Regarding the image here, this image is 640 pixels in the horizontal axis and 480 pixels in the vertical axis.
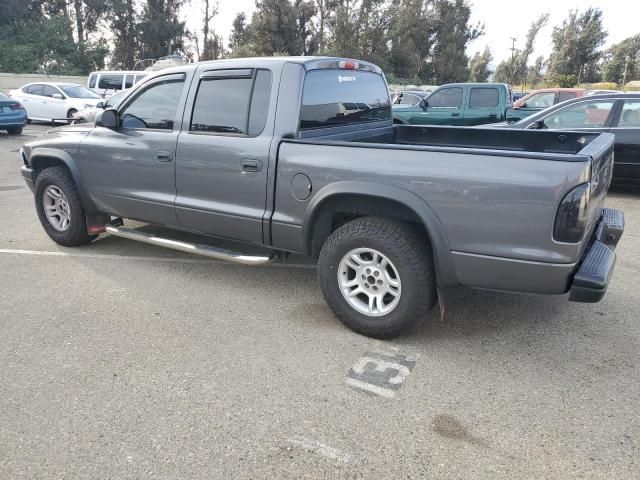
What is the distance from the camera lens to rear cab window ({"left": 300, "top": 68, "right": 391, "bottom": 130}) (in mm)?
3832

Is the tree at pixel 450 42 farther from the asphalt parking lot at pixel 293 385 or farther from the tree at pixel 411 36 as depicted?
the asphalt parking lot at pixel 293 385

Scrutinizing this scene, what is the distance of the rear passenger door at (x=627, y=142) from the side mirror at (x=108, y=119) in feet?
22.5

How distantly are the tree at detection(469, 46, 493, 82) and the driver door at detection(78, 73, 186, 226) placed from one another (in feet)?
211

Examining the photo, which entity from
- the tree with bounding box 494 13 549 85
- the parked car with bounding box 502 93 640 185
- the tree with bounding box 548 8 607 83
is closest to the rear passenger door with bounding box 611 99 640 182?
the parked car with bounding box 502 93 640 185

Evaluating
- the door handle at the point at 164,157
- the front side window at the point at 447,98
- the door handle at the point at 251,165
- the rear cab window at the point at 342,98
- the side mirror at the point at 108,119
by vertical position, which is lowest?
the door handle at the point at 164,157

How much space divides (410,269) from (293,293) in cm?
137

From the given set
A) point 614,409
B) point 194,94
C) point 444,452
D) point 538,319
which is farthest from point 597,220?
point 194,94

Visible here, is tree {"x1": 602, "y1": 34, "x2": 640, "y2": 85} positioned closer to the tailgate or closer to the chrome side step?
the tailgate

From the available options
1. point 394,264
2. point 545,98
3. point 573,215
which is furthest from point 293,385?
point 545,98

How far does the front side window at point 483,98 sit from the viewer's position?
12438mm

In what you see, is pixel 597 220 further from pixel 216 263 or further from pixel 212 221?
pixel 216 263

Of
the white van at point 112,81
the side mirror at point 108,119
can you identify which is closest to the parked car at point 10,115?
the white van at point 112,81

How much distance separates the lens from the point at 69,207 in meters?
5.12

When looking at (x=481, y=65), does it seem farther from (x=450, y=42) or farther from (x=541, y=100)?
(x=541, y=100)
